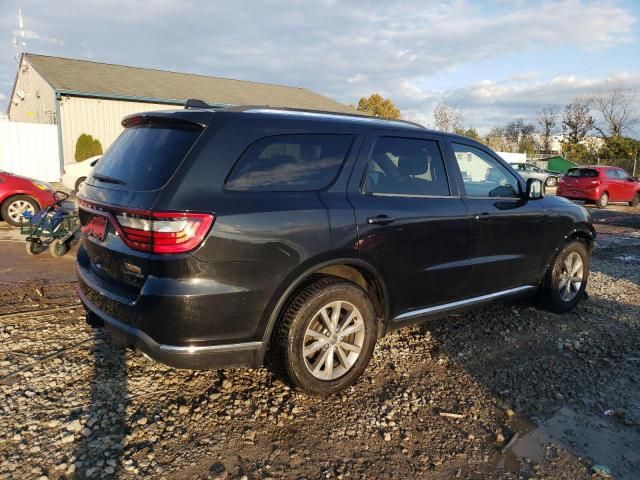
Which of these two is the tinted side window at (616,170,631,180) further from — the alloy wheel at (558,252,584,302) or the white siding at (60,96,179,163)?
the white siding at (60,96,179,163)

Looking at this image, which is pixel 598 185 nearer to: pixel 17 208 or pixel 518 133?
pixel 17 208

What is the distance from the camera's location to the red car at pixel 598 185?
17.8 m

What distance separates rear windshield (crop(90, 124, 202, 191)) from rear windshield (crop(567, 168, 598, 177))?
1828cm

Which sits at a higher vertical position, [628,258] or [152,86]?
[152,86]

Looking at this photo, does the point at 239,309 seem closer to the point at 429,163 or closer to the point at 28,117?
the point at 429,163

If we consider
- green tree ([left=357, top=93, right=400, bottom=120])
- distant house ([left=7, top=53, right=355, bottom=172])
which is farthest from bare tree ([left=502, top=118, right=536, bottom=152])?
distant house ([left=7, top=53, right=355, bottom=172])

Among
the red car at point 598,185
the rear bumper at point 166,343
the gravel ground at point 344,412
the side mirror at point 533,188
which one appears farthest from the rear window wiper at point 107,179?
the red car at point 598,185

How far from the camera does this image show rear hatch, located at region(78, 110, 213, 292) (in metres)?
2.72

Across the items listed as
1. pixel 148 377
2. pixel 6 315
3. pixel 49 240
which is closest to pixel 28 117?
pixel 49 240

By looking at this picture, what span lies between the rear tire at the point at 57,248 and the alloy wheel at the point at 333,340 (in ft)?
18.1

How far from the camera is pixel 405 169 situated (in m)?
3.85

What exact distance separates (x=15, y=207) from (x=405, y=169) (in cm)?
865

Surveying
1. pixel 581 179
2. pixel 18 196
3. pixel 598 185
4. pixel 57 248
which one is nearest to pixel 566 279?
pixel 57 248

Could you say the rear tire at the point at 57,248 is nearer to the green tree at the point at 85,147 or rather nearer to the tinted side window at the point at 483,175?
the tinted side window at the point at 483,175
